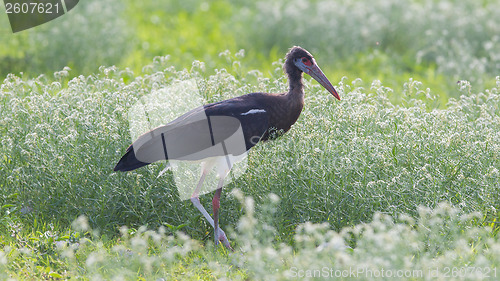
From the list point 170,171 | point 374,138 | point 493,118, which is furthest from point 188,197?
point 493,118

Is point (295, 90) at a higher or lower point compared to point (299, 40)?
higher

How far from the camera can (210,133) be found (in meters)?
5.29

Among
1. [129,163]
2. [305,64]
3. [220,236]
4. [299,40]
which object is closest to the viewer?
[129,163]

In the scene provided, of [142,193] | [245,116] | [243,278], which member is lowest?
[243,278]

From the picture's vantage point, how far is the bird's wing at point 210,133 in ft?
17.1

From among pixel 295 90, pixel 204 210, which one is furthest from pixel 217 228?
pixel 295 90

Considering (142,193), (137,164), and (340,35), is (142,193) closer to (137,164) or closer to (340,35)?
(137,164)

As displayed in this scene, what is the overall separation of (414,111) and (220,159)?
181 centimetres

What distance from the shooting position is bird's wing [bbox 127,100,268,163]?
5.21 metres

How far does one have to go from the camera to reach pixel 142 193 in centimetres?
541

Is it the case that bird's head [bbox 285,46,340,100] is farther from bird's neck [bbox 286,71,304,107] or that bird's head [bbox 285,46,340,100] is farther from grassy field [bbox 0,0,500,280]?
grassy field [bbox 0,0,500,280]

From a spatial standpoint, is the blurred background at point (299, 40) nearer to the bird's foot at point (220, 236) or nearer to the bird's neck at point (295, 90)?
the bird's neck at point (295, 90)

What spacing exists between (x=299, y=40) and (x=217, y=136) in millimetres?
5647

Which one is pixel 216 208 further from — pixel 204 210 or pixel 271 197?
pixel 271 197
